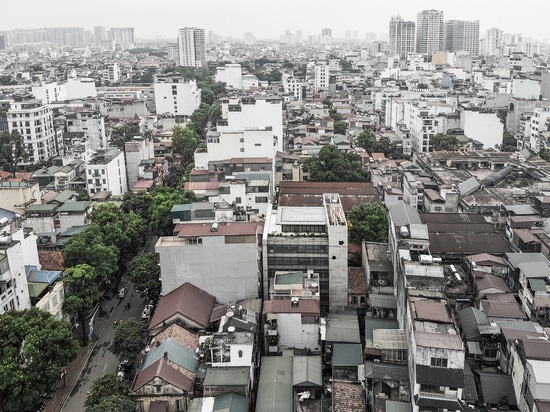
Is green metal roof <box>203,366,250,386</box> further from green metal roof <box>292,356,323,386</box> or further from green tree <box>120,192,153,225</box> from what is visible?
green tree <box>120,192,153,225</box>

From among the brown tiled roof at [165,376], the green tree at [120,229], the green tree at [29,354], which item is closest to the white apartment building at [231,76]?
the green tree at [120,229]

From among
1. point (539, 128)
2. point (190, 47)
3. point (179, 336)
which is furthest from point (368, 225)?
point (190, 47)

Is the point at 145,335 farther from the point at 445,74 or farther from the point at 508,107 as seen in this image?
the point at 445,74

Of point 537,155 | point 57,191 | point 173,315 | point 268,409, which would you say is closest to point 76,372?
point 173,315

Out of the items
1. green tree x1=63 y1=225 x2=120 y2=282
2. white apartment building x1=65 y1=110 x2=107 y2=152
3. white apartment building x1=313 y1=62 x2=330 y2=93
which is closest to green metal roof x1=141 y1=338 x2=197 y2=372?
green tree x1=63 y1=225 x2=120 y2=282

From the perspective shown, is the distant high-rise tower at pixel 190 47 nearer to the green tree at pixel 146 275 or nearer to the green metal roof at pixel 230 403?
the green tree at pixel 146 275

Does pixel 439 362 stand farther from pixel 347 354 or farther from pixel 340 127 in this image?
pixel 340 127
